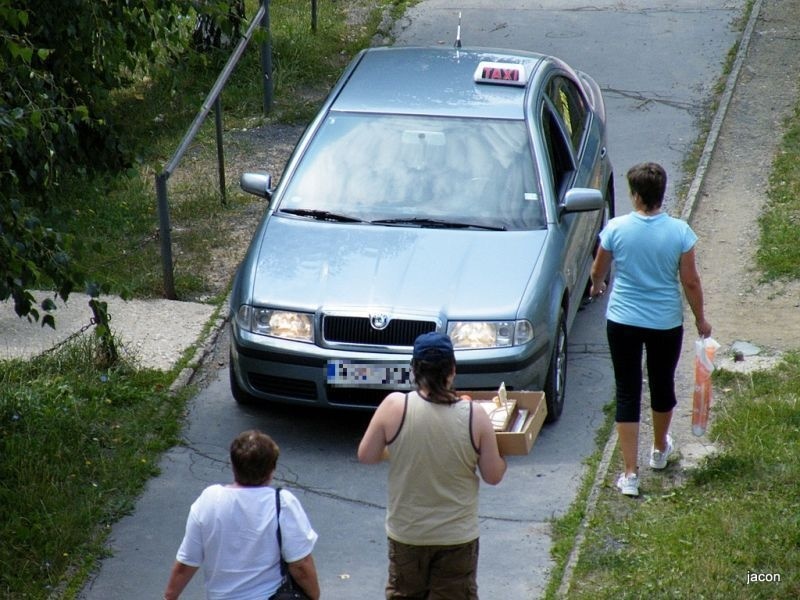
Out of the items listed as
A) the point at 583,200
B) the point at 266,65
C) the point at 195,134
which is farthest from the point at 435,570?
the point at 266,65

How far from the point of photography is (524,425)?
5133mm

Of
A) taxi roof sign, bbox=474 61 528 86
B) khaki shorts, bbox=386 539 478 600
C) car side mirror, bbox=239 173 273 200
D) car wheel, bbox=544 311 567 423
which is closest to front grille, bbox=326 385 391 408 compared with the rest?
car wheel, bbox=544 311 567 423

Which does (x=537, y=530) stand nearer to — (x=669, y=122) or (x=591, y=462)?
(x=591, y=462)

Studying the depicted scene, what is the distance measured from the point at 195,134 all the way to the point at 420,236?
341 centimetres

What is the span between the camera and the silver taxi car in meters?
6.79

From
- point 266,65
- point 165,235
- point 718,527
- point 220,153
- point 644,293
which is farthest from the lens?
point 266,65

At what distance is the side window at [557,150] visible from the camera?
8133 millimetres

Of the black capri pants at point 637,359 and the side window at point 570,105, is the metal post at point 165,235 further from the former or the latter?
the black capri pants at point 637,359

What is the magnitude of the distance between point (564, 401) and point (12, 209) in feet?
11.8

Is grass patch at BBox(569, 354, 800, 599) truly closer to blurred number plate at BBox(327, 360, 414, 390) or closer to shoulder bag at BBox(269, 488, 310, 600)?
blurred number plate at BBox(327, 360, 414, 390)

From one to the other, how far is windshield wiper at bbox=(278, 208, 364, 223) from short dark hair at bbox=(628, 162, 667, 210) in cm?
204

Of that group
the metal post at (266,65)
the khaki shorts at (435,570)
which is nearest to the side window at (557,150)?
the khaki shorts at (435,570)

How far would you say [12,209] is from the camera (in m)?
5.23

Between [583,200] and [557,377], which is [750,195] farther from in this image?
[557,377]
